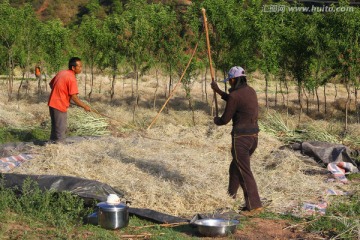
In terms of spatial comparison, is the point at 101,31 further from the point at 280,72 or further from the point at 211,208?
the point at 211,208

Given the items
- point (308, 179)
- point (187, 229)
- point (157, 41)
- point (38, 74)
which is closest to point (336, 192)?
point (308, 179)

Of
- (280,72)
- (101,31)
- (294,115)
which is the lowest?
(294,115)

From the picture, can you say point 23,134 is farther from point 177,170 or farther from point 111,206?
point 111,206

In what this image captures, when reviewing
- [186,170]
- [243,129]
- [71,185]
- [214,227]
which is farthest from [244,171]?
[71,185]

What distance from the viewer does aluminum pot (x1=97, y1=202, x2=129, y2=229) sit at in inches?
241

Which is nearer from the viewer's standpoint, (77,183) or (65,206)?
(65,206)

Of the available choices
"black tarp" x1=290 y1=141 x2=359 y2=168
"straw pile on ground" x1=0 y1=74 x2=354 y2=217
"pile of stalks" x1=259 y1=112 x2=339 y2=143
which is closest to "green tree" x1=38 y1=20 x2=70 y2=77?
"straw pile on ground" x1=0 y1=74 x2=354 y2=217

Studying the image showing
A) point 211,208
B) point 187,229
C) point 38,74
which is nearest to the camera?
point 187,229

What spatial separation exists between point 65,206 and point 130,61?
1505 cm

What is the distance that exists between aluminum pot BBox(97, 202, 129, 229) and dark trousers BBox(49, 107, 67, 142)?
3855 mm

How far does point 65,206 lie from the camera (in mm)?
6598

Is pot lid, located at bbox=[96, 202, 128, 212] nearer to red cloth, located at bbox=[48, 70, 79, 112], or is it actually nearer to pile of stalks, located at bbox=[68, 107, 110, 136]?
red cloth, located at bbox=[48, 70, 79, 112]

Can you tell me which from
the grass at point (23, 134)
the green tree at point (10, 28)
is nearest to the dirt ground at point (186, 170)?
the grass at point (23, 134)

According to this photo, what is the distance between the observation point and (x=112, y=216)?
6129 millimetres
